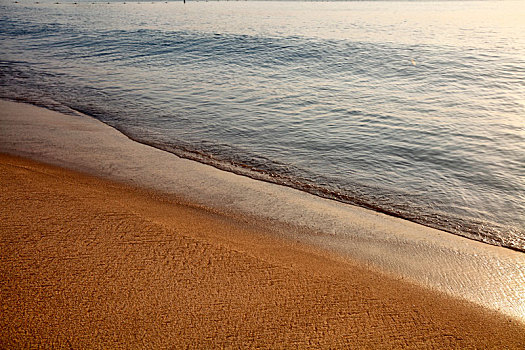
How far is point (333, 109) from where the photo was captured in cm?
921

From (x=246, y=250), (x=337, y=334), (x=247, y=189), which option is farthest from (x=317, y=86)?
(x=337, y=334)

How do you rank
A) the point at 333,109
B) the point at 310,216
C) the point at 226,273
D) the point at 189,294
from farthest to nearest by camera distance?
the point at 333,109 < the point at 310,216 < the point at 226,273 < the point at 189,294

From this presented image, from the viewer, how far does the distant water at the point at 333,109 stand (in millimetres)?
5223

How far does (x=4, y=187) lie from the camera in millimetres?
3701

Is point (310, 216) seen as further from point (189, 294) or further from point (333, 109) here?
point (333, 109)

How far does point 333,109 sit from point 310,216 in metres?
5.58

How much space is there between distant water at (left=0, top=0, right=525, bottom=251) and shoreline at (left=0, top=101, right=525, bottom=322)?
0.40 metres

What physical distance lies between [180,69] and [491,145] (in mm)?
10967

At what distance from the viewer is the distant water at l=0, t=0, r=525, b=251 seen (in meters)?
5.22

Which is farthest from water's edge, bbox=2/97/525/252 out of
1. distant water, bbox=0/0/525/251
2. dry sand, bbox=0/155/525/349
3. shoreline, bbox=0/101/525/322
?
dry sand, bbox=0/155/525/349

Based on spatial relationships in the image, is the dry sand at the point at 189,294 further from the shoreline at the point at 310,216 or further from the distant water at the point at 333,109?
the distant water at the point at 333,109

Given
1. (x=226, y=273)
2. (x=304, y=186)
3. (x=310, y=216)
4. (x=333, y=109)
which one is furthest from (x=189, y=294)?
(x=333, y=109)

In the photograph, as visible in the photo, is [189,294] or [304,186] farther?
[304,186]

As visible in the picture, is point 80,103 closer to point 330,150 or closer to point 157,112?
point 157,112
